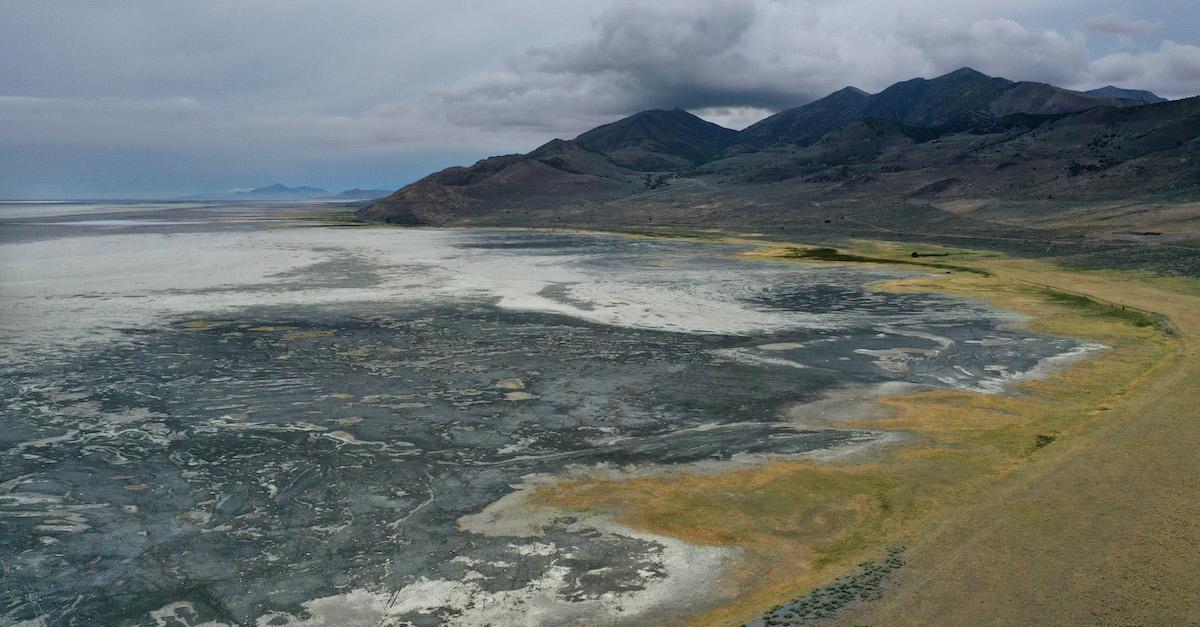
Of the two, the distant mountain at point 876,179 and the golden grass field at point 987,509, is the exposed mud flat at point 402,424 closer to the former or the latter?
the golden grass field at point 987,509

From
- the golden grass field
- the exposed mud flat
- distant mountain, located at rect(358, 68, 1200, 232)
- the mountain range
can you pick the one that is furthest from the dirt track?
distant mountain, located at rect(358, 68, 1200, 232)

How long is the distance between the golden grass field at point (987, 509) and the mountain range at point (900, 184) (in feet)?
138

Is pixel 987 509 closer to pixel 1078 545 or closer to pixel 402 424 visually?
pixel 1078 545

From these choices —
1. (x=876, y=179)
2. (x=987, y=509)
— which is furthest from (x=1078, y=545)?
(x=876, y=179)

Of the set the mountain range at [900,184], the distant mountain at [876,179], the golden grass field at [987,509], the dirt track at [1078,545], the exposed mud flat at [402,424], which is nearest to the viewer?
the dirt track at [1078,545]

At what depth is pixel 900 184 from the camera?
95.8m

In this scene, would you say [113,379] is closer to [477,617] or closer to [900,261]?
[477,617]

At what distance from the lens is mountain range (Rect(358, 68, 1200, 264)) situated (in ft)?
227

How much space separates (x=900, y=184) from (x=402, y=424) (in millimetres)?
90963

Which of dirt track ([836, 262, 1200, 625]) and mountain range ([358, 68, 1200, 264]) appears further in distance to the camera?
mountain range ([358, 68, 1200, 264])

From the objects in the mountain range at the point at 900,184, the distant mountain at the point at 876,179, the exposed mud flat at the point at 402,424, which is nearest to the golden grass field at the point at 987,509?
the exposed mud flat at the point at 402,424

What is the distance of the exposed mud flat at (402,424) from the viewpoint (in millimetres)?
10148

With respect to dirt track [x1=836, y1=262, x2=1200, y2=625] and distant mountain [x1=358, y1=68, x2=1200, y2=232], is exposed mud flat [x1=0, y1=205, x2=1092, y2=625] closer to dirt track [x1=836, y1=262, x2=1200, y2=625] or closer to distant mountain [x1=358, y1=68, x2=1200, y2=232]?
dirt track [x1=836, y1=262, x2=1200, y2=625]

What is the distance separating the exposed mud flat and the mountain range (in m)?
39.3
